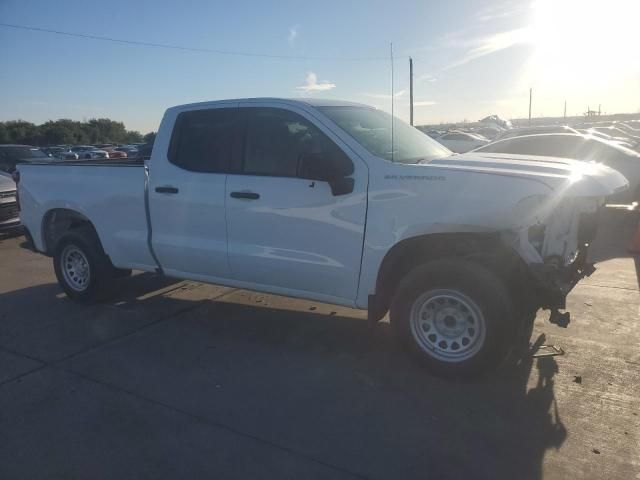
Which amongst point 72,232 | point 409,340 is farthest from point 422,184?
point 72,232

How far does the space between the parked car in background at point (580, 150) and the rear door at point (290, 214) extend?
22.5 ft

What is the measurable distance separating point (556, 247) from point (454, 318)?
2.83 ft

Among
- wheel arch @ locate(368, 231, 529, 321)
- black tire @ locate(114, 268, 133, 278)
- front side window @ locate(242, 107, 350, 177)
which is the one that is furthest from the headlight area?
black tire @ locate(114, 268, 133, 278)

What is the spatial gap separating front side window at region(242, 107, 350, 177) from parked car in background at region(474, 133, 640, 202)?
6802 millimetres

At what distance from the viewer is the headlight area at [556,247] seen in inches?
146

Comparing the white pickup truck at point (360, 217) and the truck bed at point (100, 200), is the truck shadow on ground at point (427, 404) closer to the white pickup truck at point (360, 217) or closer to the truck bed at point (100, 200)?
the white pickup truck at point (360, 217)

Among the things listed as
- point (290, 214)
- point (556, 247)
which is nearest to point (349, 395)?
point (290, 214)

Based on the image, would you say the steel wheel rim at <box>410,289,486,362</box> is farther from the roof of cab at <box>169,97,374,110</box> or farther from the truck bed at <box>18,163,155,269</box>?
the truck bed at <box>18,163,155,269</box>

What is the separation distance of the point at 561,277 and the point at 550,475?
1455 mm

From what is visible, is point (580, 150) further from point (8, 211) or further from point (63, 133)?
point (63, 133)

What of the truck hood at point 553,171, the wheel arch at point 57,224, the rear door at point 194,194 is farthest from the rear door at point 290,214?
the wheel arch at point 57,224

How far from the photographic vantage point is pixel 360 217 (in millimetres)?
4188

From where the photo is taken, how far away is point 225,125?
16.5 ft

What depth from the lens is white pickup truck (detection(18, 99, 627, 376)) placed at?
12.5 ft
